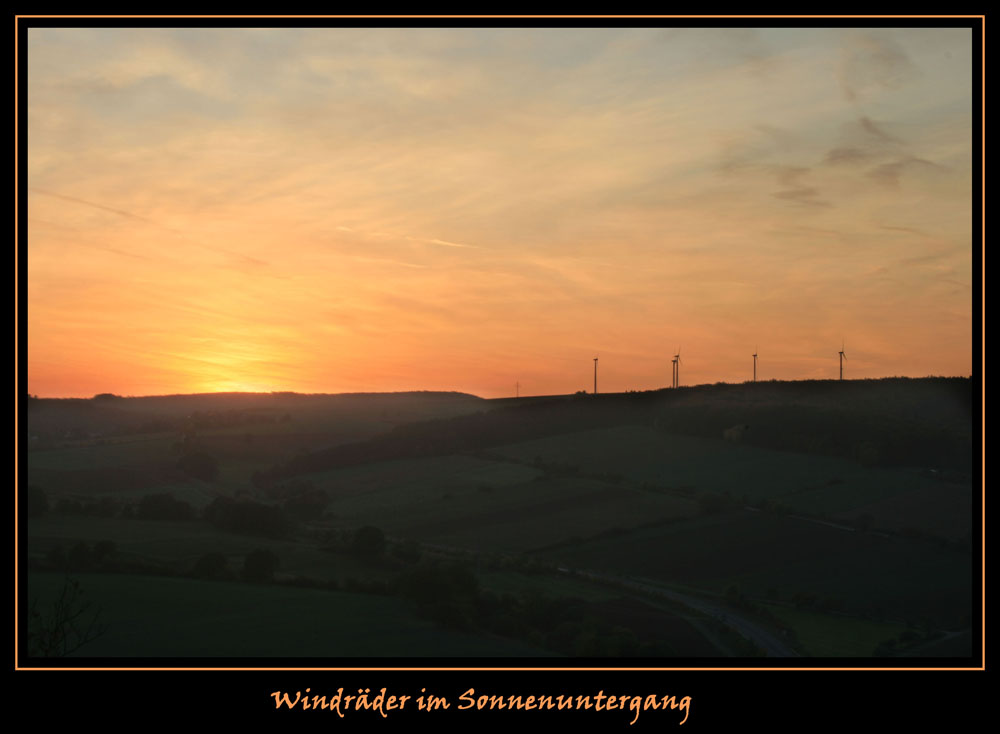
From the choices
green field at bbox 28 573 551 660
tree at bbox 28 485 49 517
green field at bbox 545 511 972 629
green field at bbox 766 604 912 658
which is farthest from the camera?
tree at bbox 28 485 49 517

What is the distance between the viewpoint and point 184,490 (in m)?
94.6

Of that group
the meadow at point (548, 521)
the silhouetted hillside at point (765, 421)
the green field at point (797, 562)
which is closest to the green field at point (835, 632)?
the meadow at point (548, 521)

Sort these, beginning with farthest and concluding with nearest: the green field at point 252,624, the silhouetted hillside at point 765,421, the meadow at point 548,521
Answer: the silhouetted hillside at point 765,421
the meadow at point 548,521
the green field at point 252,624

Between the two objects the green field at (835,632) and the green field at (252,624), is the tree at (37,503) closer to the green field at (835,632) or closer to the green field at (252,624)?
the green field at (252,624)

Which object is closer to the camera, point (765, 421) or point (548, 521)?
point (548, 521)

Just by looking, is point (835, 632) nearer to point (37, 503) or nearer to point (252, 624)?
point (252, 624)

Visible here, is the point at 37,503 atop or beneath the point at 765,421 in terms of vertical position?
beneath

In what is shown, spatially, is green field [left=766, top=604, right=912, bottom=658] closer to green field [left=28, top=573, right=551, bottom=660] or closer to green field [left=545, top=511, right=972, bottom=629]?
green field [left=545, top=511, right=972, bottom=629]

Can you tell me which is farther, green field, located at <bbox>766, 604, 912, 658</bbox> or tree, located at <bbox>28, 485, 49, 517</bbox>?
tree, located at <bbox>28, 485, 49, 517</bbox>

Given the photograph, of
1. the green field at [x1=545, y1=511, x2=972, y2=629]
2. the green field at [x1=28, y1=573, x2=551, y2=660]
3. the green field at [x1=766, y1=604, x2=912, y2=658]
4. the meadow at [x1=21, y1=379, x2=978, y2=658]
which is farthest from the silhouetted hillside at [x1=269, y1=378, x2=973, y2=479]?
the green field at [x1=28, y1=573, x2=551, y2=660]

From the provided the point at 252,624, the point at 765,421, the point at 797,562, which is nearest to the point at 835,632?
the point at 797,562

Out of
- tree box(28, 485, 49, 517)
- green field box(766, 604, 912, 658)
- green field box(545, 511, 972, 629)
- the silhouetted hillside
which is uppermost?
the silhouetted hillside
